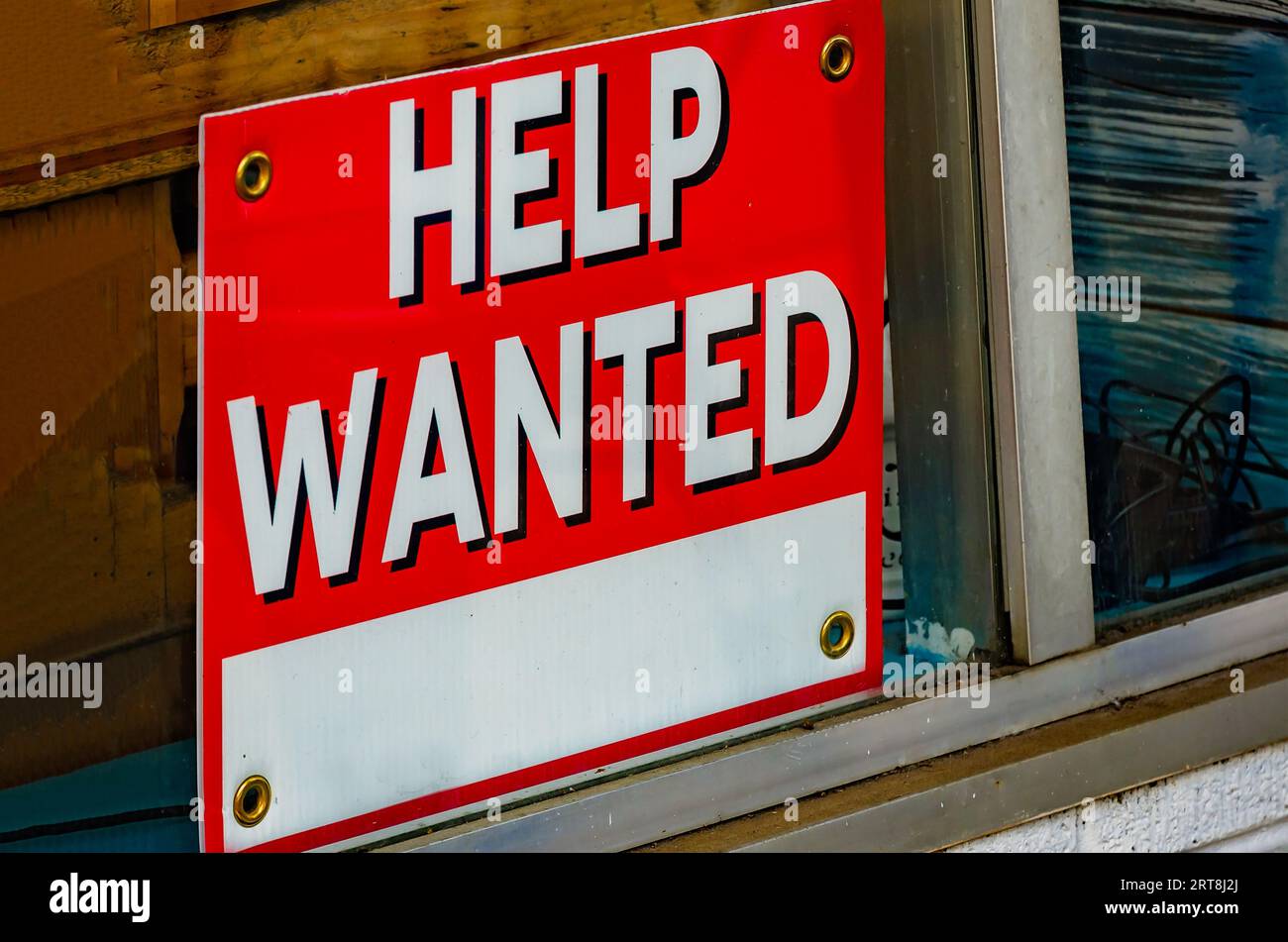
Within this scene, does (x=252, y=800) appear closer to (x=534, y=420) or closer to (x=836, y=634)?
(x=534, y=420)

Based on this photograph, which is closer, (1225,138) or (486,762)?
(486,762)

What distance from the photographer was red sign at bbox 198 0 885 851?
6.33ft

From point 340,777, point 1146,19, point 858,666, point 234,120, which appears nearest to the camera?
point 234,120

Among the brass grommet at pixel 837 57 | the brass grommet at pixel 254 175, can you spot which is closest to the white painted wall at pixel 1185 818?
the brass grommet at pixel 837 57

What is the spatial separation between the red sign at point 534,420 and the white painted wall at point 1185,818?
39 cm

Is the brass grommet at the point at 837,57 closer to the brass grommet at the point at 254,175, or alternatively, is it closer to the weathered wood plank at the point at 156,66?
the weathered wood plank at the point at 156,66

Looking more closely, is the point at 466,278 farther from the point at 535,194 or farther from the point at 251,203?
the point at 251,203

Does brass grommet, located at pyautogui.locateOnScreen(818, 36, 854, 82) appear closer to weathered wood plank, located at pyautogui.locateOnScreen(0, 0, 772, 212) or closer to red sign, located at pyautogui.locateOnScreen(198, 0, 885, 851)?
red sign, located at pyautogui.locateOnScreen(198, 0, 885, 851)

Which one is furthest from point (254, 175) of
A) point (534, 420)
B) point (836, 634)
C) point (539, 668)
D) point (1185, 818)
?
point (1185, 818)

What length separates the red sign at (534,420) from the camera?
6.33 feet

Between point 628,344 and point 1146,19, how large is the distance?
3.92ft

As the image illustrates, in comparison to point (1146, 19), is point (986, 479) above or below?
below
